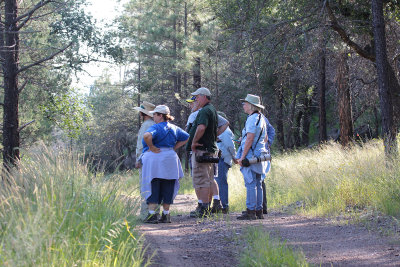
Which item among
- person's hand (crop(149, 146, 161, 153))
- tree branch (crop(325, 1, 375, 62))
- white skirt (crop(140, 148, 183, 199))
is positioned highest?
tree branch (crop(325, 1, 375, 62))

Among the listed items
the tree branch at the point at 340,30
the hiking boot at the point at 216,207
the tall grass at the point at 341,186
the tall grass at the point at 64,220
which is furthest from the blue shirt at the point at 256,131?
the tree branch at the point at 340,30

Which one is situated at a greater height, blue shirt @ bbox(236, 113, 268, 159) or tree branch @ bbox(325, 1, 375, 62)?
tree branch @ bbox(325, 1, 375, 62)

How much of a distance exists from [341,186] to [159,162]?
3.44 metres

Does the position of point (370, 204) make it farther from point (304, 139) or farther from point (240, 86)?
point (304, 139)

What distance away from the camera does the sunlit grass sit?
483cm

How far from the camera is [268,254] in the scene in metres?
5.11

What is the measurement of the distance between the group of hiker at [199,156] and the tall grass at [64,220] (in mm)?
1737

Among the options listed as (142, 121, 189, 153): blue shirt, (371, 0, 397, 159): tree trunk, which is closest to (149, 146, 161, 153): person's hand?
(142, 121, 189, 153): blue shirt

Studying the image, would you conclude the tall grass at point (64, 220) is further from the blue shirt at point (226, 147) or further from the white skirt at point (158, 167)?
the blue shirt at point (226, 147)

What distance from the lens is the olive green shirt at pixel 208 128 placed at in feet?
27.7

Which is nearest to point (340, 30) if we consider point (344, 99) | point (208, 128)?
point (344, 99)

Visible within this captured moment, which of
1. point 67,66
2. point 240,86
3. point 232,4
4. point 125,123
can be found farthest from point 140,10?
point 232,4

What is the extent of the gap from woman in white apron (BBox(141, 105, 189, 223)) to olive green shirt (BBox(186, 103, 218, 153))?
0.44m

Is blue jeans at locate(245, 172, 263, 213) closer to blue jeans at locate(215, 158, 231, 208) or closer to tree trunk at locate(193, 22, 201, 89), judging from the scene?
blue jeans at locate(215, 158, 231, 208)
